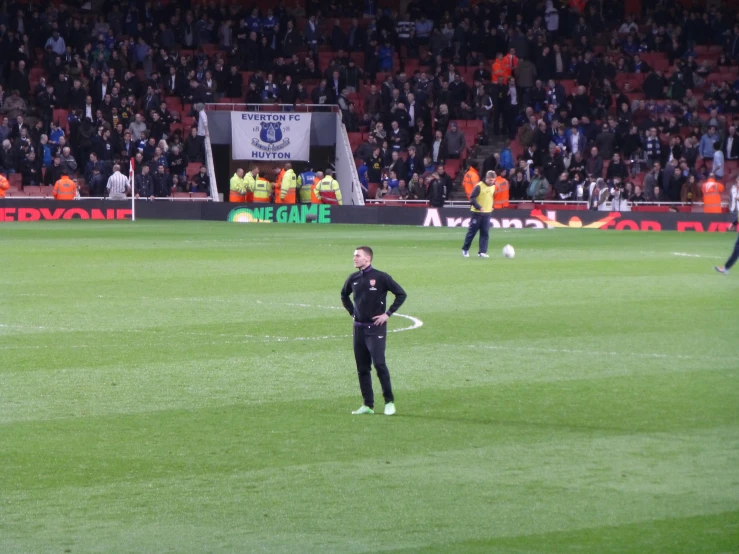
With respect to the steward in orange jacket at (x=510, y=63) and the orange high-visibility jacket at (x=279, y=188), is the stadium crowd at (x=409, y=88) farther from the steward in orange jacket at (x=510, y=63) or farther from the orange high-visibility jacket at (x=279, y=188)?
the orange high-visibility jacket at (x=279, y=188)

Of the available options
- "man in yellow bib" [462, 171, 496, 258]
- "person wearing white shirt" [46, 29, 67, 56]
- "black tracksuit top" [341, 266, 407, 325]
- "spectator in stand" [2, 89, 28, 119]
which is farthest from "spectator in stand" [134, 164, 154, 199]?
"black tracksuit top" [341, 266, 407, 325]

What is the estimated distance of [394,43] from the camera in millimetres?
49688

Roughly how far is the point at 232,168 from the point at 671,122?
1567 centimetres

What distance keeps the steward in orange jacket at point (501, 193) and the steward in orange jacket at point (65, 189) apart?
1360 centimetres

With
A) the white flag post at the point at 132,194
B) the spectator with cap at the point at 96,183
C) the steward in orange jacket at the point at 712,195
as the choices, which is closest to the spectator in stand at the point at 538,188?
the steward in orange jacket at the point at 712,195

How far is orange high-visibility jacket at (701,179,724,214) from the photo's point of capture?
128ft

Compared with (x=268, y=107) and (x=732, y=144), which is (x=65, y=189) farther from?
(x=732, y=144)

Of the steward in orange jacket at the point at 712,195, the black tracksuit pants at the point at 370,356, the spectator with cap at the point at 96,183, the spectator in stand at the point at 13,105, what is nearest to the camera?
the black tracksuit pants at the point at 370,356

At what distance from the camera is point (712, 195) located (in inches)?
1558

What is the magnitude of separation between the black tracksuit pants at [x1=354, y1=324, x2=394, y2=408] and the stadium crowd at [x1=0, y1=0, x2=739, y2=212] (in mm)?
30368

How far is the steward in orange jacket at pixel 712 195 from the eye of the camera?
3906 centimetres

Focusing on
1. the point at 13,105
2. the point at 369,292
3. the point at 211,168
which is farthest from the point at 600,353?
the point at 13,105

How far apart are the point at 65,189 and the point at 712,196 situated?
799 inches

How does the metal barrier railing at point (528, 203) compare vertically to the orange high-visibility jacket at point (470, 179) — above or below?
below
